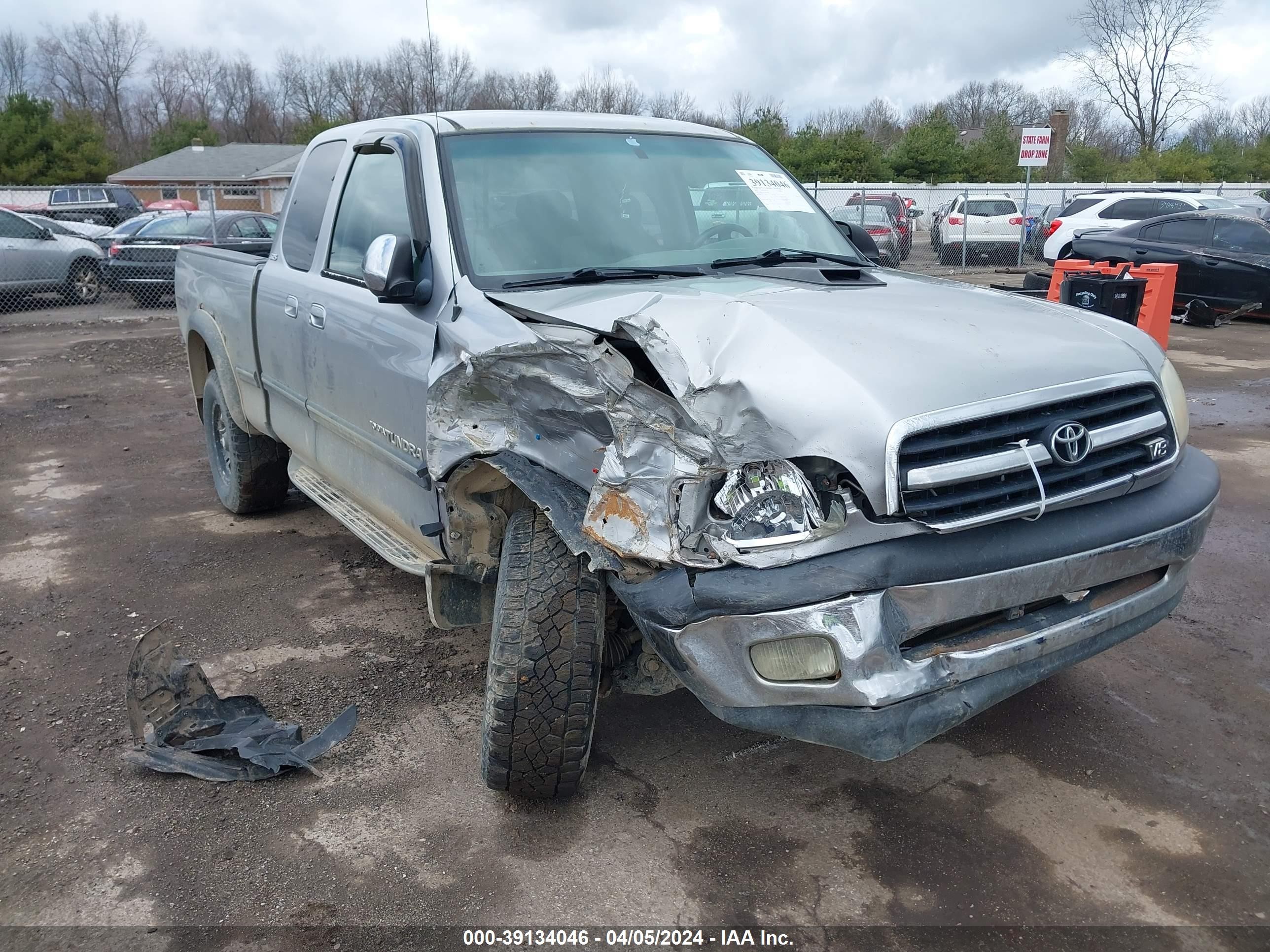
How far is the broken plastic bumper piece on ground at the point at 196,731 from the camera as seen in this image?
3.17 metres

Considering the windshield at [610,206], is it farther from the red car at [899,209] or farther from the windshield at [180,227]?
the red car at [899,209]

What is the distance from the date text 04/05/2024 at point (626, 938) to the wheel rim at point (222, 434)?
3.75 metres

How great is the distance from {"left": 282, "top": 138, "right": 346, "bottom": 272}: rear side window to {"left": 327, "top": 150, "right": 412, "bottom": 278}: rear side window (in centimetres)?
20

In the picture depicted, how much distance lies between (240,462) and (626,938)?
385 centimetres

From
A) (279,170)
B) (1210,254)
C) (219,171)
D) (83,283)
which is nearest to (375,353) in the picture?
(1210,254)

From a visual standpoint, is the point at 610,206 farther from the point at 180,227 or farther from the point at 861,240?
the point at 180,227

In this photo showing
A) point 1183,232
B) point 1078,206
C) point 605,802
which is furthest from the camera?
point 1078,206

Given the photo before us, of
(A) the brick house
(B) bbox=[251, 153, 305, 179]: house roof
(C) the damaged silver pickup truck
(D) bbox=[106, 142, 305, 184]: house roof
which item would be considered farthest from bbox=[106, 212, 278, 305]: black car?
(D) bbox=[106, 142, 305, 184]: house roof

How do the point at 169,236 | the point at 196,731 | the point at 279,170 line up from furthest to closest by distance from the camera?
1. the point at 279,170
2. the point at 169,236
3. the point at 196,731

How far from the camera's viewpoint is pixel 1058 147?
5003 cm

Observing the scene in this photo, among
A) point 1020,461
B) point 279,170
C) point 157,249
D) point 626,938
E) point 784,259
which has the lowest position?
point 626,938

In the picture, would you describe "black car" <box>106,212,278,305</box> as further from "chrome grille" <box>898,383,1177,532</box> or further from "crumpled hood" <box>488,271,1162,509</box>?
"chrome grille" <box>898,383,1177,532</box>

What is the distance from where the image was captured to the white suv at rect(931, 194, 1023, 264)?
21.6 m

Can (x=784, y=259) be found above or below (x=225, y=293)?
above
